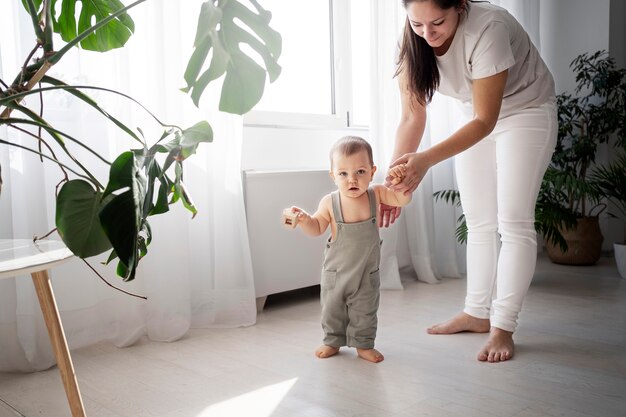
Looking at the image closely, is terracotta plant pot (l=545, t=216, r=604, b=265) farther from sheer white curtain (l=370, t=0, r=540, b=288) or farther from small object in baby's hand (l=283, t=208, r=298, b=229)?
small object in baby's hand (l=283, t=208, r=298, b=229)

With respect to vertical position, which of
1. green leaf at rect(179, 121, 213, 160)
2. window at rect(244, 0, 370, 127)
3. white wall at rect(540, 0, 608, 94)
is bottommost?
green leaf at rect(179, 121, 213, 160)

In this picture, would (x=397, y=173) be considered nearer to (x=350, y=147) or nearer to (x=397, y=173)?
(x=397, y=173)

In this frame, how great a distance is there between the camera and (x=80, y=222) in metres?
0.75

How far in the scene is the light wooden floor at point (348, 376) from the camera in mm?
1364

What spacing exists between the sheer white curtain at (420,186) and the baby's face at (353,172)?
1.19m

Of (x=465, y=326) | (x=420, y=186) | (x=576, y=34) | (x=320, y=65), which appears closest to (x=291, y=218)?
(x=465, y=326)

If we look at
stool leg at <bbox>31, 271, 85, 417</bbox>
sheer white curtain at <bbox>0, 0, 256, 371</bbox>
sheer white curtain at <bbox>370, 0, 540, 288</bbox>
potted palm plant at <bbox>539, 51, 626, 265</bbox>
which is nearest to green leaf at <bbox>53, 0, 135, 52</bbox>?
stool leg at <bbox>31, 271, 85, 417</bbox>

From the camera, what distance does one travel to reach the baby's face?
5.37 feet

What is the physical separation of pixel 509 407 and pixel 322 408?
1.47 ft

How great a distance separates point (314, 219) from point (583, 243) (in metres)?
2.30

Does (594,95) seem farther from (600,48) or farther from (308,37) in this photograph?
(308,37)

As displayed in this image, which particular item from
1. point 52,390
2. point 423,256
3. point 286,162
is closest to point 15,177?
point 52,390

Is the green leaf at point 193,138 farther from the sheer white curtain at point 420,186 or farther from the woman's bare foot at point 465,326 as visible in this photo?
the sheer white curtain at point 420,186

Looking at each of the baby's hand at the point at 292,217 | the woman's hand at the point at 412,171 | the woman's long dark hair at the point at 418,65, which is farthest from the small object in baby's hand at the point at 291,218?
the woman's long dark hair at the point at 418,65
